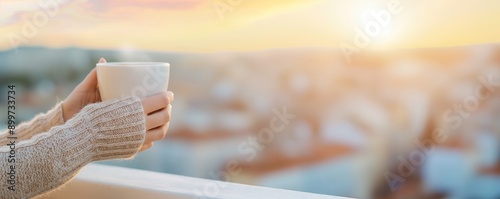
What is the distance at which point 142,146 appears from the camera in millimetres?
649

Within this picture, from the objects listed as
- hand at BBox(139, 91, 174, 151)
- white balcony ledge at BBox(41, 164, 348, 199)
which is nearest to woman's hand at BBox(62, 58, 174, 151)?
hand at BBox(139, 91, 174, 151)

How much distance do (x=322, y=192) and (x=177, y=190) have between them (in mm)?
290

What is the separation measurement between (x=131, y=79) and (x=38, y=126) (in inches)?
10.1

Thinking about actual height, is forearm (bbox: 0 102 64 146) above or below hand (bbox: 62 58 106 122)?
below

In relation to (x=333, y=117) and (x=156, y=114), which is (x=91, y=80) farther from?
(x=333, y=117)

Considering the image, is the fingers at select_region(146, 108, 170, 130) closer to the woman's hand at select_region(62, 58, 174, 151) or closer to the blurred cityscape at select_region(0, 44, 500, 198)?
the woman's hand at select_region(62, 58, 174, 151)

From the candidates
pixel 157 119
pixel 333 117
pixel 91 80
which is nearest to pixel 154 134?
pixel 157 119

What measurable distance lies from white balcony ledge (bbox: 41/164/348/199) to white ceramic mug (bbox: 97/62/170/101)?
0.91 ft

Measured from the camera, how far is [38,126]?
2.42 ft

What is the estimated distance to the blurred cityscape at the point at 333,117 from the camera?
0.81 m

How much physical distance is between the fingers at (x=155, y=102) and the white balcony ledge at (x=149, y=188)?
256 mm

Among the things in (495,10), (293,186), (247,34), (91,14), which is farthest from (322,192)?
(91,14)

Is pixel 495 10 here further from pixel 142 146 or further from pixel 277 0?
pixel 142 146

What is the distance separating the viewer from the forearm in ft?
2.40
